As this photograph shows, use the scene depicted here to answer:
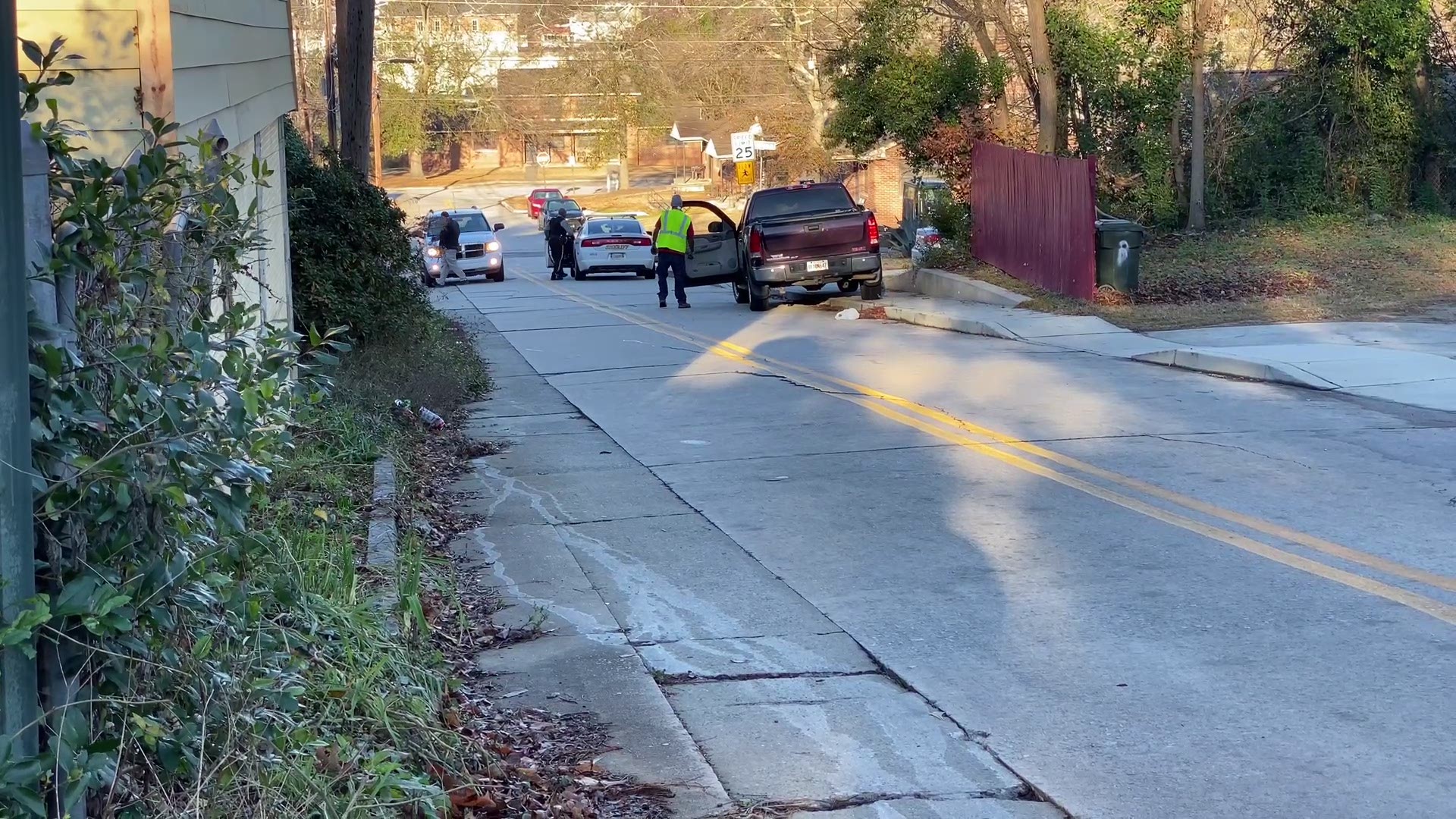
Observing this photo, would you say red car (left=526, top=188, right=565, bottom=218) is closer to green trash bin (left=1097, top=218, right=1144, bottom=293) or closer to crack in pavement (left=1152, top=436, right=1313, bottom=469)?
green trash bin (left=1097, top=218, right=1144, bottom=293)

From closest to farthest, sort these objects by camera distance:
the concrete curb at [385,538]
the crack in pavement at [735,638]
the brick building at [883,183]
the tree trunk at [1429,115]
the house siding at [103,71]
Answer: the house siding at [103,71] < the concrete curb at [385,538] < the crack in pavement at [735,638] < the tree trunk at [1429,115] < the brick building at [883,183]

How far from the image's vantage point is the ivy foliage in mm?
3131

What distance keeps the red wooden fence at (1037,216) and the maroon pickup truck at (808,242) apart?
235 cm

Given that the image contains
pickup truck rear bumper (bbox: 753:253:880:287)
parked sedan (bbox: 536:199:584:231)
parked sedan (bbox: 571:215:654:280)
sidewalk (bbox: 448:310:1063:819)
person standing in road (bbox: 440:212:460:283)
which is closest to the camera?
sidewalk (bbox: 448:310:1063:819)

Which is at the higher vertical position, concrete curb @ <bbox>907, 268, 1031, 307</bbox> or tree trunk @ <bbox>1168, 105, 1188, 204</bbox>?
tree trunk @ <bbox>1168, 105, 1188, 204</bbox>

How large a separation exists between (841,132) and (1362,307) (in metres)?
12.0

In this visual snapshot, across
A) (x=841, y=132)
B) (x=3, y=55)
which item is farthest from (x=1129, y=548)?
(x=841, y=132)

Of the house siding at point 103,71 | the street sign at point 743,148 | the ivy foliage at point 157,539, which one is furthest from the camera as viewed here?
the street sign at point 743,148

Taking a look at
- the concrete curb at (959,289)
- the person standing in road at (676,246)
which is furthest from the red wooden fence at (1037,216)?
the person standing in road at (676,246)

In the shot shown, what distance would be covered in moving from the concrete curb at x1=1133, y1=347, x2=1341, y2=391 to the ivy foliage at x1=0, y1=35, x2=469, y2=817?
10.8 meters

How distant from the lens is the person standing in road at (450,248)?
29.5 m

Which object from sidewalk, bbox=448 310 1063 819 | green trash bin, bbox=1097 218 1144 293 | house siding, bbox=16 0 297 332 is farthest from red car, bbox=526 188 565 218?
sidewalk, bbox=448 310 1063 819

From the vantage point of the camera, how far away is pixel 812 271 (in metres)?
23.3

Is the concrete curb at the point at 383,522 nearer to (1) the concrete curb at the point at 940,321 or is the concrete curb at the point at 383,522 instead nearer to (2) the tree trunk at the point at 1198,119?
(1) the concrete curb at the point at 940,321
